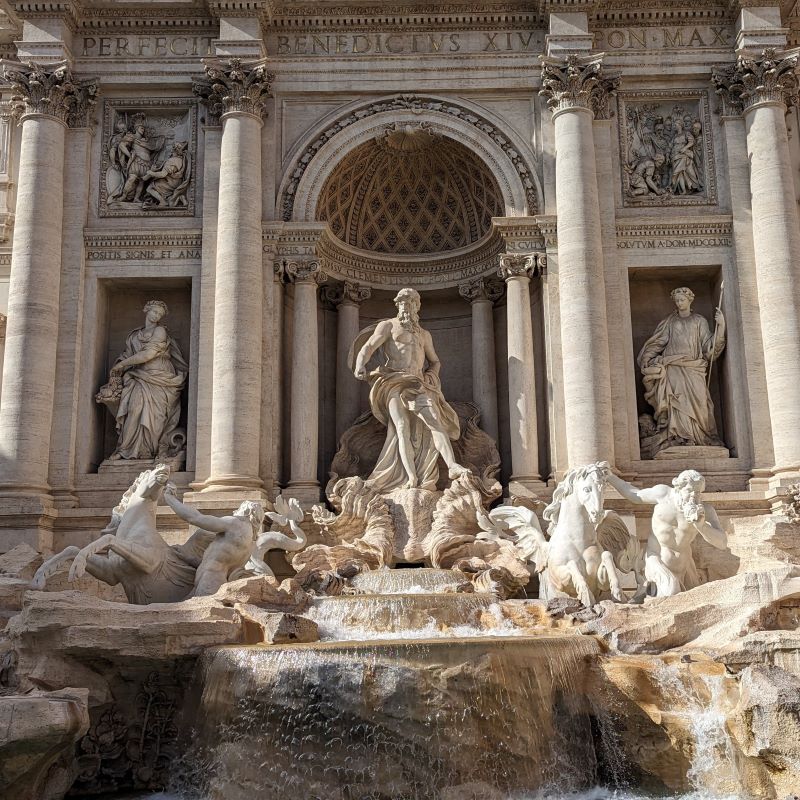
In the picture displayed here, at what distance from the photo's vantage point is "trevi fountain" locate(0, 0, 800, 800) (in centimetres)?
1569

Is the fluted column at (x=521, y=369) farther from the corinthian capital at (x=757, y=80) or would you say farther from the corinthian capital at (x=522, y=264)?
the corinthian capital at (x=757, y=80)

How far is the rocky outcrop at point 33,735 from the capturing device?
369 inches

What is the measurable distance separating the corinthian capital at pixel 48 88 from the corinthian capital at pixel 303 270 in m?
A: 5.18

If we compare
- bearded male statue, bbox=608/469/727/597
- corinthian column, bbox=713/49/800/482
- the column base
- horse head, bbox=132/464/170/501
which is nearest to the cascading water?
bearded male statue, bbox=608/469/727/597

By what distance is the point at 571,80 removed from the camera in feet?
61.4

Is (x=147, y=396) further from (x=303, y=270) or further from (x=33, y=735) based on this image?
(x=33, y=735)

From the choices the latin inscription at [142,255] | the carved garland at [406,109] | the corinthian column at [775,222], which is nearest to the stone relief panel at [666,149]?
the corinthian column at [775,222]

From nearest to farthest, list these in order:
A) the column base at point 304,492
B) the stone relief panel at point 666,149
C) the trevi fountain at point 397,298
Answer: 1. the trevi fountain at point 397,298
2. the column base at point 304,492
3. the stone relief panel at point 666,149

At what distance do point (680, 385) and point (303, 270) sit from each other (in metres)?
7.27

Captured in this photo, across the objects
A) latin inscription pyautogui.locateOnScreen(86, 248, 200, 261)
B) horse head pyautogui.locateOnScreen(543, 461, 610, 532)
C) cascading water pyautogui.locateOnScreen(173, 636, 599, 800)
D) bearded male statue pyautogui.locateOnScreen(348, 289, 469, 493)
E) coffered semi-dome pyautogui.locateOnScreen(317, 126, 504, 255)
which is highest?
coffered semi-dome pyautogui.locateOnScreen(317, 126, 504, 255)

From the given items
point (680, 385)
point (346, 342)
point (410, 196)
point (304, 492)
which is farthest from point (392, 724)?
point (410, 196)

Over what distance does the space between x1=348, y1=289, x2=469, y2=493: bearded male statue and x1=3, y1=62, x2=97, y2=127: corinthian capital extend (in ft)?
23.5

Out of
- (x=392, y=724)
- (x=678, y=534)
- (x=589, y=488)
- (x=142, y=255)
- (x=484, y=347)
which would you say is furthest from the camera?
(x=484, y=347)

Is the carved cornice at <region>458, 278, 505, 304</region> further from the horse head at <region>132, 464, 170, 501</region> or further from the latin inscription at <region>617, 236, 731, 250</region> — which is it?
the horse head at <region>132, 464, 170, 501</region>
